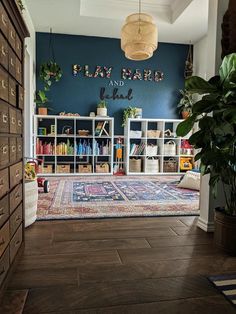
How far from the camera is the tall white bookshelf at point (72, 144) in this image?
5297mm

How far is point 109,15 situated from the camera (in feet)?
15.4

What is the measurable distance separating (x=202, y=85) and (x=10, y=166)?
53.1 inches

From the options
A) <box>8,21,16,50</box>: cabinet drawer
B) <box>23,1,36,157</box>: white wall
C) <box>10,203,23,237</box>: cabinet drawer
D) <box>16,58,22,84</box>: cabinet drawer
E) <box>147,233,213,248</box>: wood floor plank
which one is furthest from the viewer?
<box>23,1,36,157</box>: white wall

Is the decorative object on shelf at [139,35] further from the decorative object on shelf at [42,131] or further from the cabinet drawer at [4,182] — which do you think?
the cabinet drawer at [4,182]

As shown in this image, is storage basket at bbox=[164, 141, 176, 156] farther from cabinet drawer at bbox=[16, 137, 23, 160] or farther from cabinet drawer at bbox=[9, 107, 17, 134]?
cabinet drawer at bbox=[9, 107, 17, 134]

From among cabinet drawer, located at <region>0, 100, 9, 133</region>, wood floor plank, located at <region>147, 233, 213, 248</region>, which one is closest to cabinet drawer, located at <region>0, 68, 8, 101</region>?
cabinet drawer, located at <region>0, 100, 9, 133</region>

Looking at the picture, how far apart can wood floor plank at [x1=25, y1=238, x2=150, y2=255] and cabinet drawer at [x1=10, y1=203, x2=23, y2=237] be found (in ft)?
0.93

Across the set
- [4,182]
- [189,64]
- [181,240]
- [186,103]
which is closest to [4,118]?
[4,182]

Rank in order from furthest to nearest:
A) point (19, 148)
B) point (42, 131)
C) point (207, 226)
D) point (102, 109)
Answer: point (102, 109), point (42, 131), point (207, 226), point (19, 148)

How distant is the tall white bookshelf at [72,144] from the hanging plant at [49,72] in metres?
0.79

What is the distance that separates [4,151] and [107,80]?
4.68 m

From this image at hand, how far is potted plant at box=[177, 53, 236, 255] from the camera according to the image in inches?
67.4

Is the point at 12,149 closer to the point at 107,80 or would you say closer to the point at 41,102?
the point at 41,102

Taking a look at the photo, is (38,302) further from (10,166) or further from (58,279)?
(10,166)
